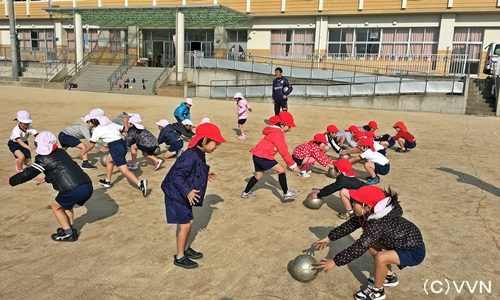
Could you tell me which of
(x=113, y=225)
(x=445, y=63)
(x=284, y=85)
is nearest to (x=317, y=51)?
(x=445, y=63)

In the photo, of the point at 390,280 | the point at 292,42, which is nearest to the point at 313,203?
the point at 390,280

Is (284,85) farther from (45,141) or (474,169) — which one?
(45,141)

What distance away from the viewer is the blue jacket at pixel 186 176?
158 inches

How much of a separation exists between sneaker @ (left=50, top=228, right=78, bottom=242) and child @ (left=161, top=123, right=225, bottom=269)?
148 cm

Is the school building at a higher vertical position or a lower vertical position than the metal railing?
higher

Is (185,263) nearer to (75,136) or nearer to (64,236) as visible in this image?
(64,236)

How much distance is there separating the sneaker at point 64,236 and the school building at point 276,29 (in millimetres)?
25670

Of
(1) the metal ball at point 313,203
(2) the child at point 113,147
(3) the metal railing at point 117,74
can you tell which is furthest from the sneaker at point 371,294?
(3) the metal railing at point 117,74

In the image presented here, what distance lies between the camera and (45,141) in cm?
448

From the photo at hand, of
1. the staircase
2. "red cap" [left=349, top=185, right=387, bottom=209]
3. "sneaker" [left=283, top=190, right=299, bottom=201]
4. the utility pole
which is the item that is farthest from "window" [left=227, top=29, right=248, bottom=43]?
"red cap" [left=349, top=185, right=387, bottom=209]

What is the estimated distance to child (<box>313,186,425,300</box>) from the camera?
3472 millimetres

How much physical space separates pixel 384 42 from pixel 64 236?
29.5m

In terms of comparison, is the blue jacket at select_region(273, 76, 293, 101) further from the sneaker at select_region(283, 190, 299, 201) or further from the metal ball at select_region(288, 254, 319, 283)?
the metal ball at select_region(288, 254, 319, 283)

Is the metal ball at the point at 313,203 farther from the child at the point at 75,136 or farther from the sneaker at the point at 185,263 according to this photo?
the child at the point at 75,136
